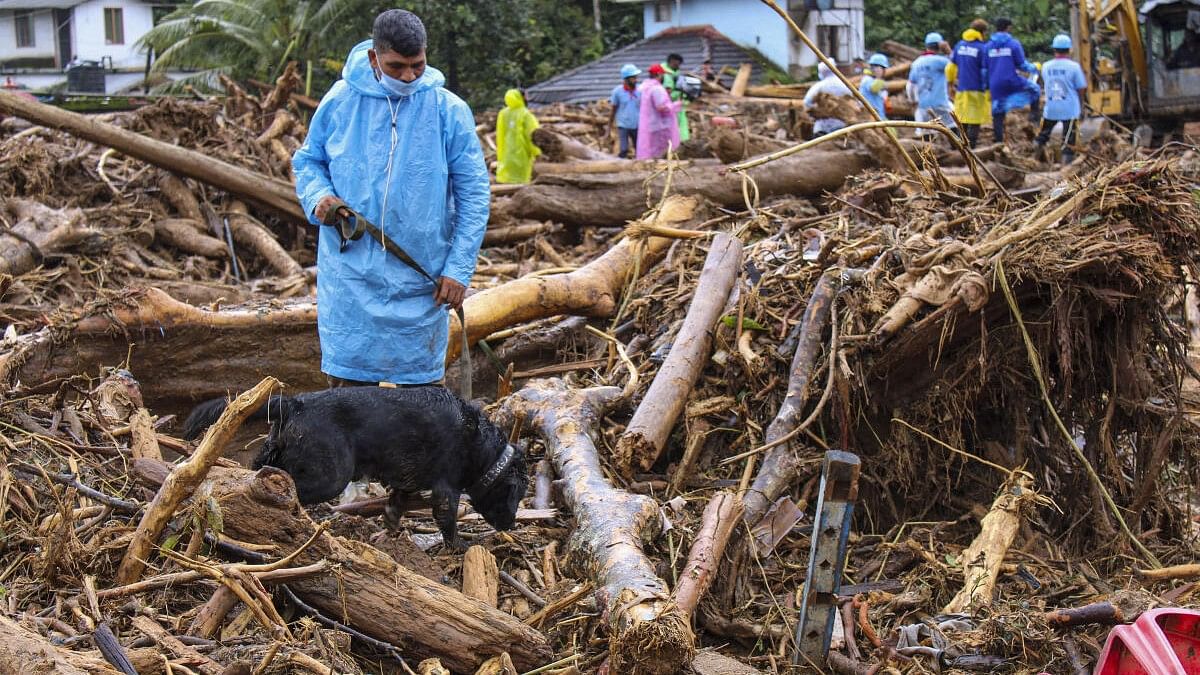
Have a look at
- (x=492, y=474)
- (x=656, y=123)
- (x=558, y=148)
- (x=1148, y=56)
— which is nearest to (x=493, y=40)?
(x=1148, y=56)

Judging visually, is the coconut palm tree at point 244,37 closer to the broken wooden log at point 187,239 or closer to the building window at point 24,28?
the broken wooden log at point 187,239

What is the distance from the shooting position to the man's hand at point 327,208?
4812mm

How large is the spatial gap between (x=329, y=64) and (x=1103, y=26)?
47.7 ft

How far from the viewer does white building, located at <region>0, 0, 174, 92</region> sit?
132 ft

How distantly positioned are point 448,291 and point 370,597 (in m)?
1.57

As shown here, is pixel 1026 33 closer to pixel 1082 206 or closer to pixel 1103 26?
pixel 1103 26

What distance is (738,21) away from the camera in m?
35.1

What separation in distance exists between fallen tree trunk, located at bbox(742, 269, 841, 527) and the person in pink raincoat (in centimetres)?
863

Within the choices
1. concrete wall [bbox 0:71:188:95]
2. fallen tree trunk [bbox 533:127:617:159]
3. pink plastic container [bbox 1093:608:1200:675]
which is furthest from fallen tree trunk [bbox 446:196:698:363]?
concrete wall [bbox 0:71:188:95]

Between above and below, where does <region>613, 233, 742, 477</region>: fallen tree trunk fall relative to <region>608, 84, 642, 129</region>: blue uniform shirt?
below

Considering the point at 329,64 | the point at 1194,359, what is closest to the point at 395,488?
the point at 1194,359

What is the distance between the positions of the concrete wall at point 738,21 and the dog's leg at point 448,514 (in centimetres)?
3035

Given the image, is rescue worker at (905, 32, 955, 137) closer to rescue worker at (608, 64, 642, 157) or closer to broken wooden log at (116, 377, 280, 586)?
rescue worker at (608, 64, 642, 157)

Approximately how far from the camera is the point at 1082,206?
5.37 meters
